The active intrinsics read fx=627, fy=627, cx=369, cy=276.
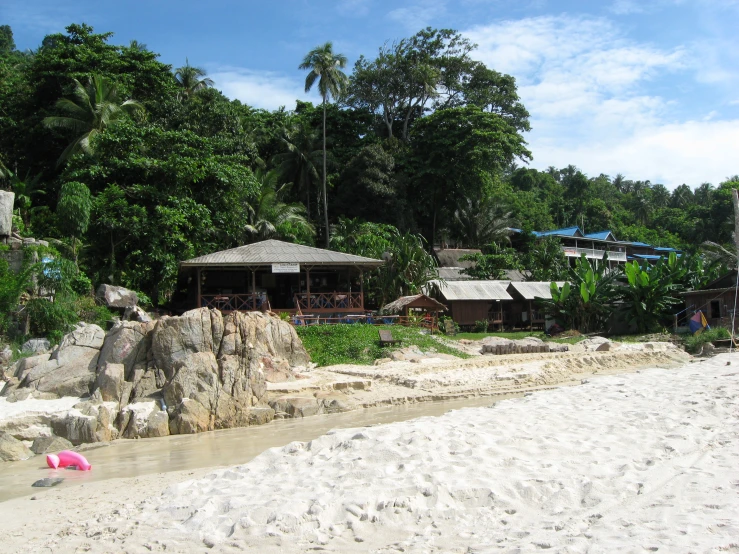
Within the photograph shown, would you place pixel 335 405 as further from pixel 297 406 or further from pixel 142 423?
pixel 142 423

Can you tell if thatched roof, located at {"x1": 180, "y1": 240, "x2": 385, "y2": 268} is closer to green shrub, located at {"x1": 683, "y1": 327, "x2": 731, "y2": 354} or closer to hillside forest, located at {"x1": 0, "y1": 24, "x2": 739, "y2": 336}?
hillside forest, located at {"x1": 0, "y1": 24, "x2": 739, "y2": 336}

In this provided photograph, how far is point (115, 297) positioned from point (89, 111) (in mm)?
10478

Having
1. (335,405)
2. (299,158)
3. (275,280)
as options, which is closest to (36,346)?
(335,405)

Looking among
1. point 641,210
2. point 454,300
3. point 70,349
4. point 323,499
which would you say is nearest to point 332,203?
point 454,300

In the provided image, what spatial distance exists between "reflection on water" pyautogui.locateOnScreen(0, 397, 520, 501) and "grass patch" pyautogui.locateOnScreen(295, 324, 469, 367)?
6.28 meters

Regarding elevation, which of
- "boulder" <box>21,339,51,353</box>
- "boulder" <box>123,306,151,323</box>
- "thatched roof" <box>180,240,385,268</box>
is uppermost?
"thatched roof" <box>180,240,385,268</box>

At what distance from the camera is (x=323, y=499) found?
5.80m

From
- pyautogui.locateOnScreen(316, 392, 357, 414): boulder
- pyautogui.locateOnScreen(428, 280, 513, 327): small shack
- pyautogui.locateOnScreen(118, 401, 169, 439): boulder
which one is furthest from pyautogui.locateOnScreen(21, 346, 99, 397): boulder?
pyautogui.locateOnScreen(428, 280, 513, 327): small shack

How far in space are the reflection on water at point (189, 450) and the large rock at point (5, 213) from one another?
1269 cm

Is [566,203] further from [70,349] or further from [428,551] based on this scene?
[428,551]

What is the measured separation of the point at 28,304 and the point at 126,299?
362 cm

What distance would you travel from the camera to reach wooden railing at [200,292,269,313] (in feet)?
78.7

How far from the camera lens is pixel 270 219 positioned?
3228 centimetres

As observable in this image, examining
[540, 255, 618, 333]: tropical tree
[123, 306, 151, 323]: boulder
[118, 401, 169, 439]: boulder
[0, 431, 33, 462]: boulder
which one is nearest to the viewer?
[0, 431, 33, 462]: boulder
